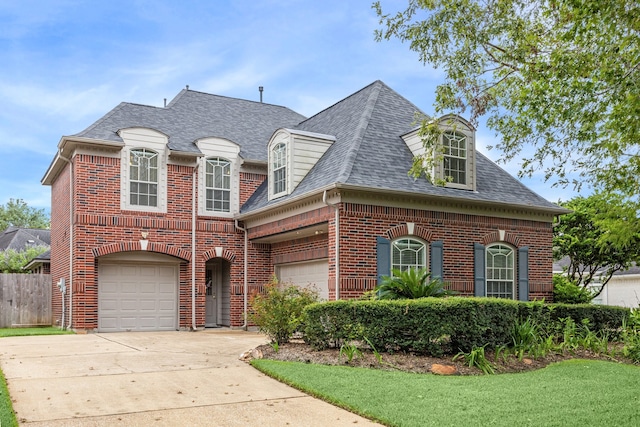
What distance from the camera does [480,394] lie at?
789cm

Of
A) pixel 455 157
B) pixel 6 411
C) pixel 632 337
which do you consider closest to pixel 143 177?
pixel 455 157

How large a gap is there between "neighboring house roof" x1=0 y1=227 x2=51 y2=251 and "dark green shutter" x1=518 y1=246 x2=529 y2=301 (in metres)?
34.2

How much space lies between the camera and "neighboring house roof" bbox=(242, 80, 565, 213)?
15.2 m

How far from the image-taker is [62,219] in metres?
20.0

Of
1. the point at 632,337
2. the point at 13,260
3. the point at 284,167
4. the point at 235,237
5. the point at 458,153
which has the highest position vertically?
the point at 458,153

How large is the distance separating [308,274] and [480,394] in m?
9.95

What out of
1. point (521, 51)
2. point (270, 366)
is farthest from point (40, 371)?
point (521, 51)

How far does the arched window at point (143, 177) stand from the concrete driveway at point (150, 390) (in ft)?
20.9

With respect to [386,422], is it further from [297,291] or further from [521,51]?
[521,51]

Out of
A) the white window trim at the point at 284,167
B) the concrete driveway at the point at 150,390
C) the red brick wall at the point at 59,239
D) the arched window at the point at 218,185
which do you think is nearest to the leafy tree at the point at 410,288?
the concrete driveway at the point at 150,390

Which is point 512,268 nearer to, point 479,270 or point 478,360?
point 479,270

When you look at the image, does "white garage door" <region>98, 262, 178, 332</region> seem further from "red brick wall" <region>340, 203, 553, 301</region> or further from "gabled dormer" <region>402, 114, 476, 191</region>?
A: "gabled dormer" <region>402, 114, 476, 191</region>

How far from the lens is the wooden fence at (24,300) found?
20.7 metres

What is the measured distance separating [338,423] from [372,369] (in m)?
2.92
